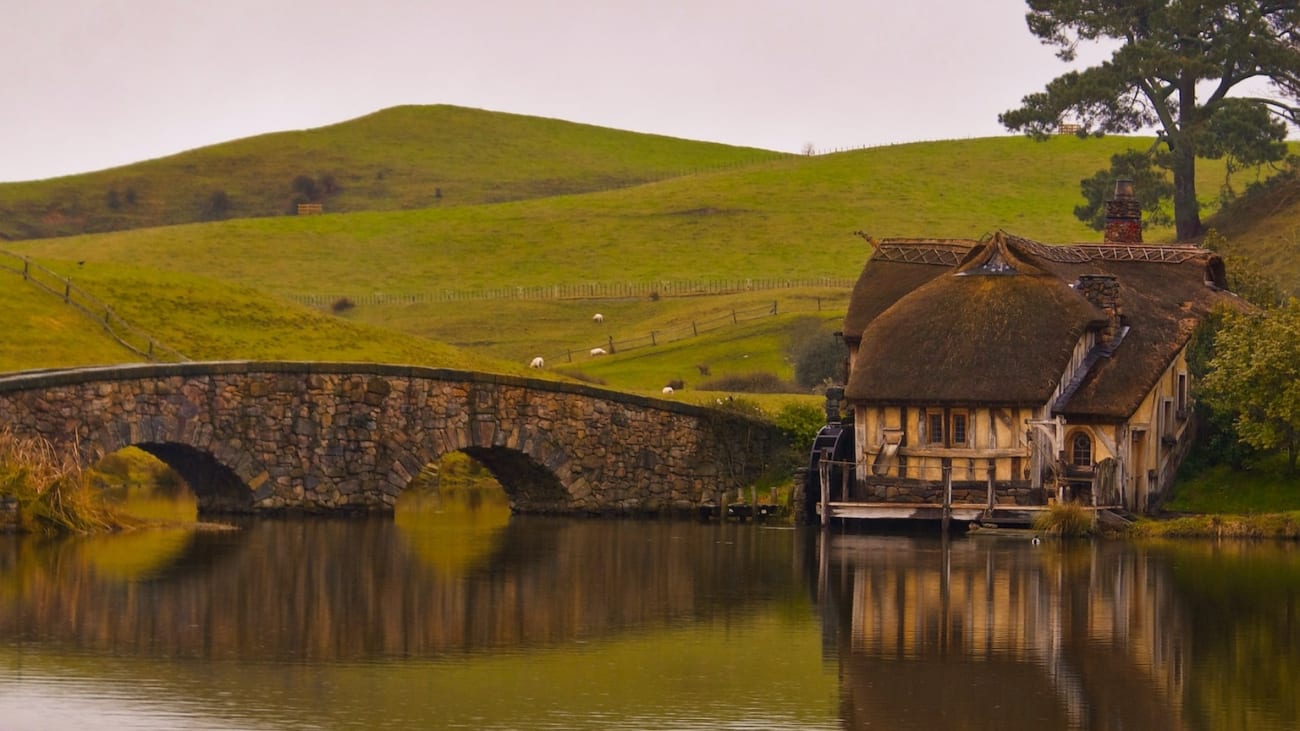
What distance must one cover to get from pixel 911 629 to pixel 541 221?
99965 millimetres

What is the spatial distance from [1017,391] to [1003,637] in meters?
19.0

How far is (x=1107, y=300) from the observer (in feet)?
176

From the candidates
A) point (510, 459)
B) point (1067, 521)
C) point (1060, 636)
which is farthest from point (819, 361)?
point (1060, 636)

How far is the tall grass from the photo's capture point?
148ft

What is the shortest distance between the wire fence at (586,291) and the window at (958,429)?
57.6 m

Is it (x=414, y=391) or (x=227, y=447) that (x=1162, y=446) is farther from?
(x=227, y=447)

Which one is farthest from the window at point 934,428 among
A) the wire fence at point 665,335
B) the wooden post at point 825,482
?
the wire fence at point 665,335

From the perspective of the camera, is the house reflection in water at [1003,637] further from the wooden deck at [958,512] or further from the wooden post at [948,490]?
the wooden deck at [958,512]

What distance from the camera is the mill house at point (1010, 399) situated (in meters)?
51.2

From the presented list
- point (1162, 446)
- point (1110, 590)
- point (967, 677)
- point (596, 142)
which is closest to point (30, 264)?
point (1162, 446)

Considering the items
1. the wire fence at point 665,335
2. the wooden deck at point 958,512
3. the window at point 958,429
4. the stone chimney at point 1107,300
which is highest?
the wire fence at point 665,335

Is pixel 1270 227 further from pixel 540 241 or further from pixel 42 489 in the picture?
pixel 42 489

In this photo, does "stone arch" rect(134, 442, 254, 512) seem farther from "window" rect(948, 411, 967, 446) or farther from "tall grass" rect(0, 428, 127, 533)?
"window" rect(948, 411, 967, 446)

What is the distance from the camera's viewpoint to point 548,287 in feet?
377
